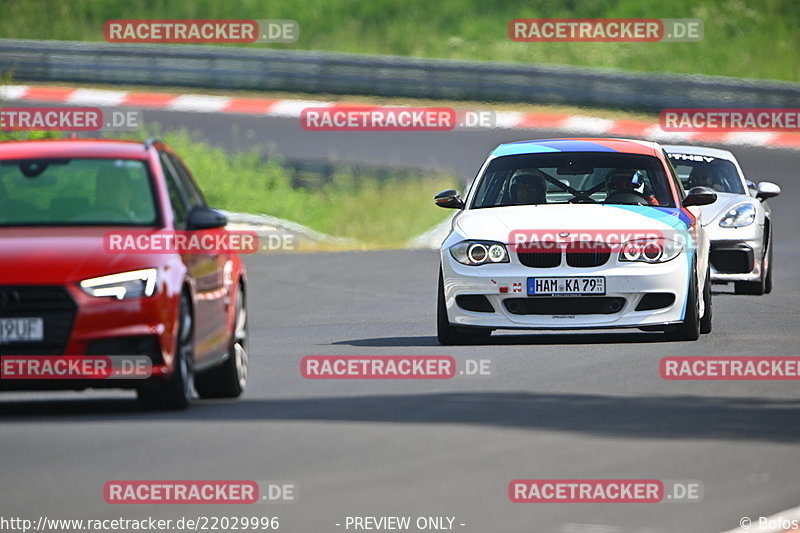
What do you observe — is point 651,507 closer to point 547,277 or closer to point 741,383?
point 741,383

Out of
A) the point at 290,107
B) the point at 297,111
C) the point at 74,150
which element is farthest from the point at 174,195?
the point at 290,107

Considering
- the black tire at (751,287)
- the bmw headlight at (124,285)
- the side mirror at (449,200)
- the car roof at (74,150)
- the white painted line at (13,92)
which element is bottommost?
the black tire at (751,287)

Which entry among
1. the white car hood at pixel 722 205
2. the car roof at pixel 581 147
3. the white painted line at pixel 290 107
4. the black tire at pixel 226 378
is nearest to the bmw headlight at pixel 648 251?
the car roof at pixel 581 147

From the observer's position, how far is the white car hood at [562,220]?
13109mm

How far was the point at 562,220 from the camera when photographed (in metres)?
13.2

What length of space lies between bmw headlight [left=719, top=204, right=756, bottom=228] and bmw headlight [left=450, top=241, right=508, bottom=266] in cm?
492

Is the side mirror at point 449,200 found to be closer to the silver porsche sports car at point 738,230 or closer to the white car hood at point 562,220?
the white car hood at point 562,220

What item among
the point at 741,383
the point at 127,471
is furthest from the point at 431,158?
the point at 127,471

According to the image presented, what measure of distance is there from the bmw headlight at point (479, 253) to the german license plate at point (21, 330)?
413 centimetres

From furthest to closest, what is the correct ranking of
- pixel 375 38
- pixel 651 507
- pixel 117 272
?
pixel 375 38 < pixel 117 272 < pixel 651 507

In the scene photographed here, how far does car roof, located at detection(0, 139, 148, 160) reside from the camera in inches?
424

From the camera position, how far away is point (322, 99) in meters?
33.8

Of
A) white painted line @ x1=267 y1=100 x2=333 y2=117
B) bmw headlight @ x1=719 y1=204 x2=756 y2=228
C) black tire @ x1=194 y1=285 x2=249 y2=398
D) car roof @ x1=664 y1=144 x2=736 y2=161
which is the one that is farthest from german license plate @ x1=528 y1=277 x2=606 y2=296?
white painted line @ x1=267 y1=100 x2=333 y2=117

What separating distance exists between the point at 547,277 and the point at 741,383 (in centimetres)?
202
